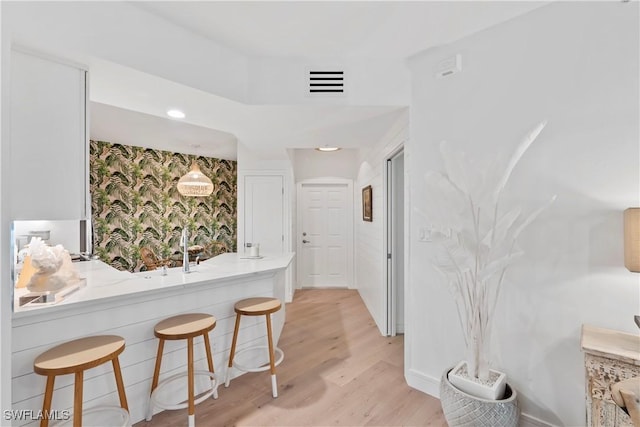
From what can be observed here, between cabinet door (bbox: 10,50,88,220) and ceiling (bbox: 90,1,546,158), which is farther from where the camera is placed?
ceiling (bbox: 90,1,546,158)

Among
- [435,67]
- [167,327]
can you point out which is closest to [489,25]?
[435,67]

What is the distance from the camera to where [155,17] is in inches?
73.0

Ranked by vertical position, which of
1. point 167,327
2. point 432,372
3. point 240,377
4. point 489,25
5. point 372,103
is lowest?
point 240,377

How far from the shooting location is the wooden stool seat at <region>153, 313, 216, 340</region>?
1808 mm

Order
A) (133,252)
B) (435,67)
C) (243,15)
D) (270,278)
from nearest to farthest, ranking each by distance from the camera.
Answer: (243,15) → (435,67) → (270,278) → (133,252)

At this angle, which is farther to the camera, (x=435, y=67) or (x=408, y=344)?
(x=408, y=344)

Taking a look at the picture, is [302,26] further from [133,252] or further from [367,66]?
[133,252]

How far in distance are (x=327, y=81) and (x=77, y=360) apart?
238 cm

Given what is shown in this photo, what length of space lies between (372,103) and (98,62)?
186 centimetres

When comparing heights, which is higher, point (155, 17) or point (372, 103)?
point (155, 17)

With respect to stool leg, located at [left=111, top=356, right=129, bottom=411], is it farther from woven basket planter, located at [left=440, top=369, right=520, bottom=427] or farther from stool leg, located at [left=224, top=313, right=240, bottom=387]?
woven basket planter, located at [left=440, top=369, right=520, bottom=427]

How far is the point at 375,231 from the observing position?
3770mm

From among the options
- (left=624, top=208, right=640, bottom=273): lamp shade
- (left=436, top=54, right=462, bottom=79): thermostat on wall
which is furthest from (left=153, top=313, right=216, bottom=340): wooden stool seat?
(left=436, top=54, right=462, bottom=79): thermostat on wall

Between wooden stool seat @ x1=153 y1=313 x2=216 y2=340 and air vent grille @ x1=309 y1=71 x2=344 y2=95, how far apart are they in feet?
6.30
